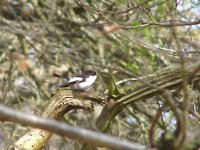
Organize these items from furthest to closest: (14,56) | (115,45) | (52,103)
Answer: (115,45) → (52,103) → (14,56)

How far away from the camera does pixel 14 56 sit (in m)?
2.78

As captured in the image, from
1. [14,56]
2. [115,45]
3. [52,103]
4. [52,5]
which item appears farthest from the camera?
[115,45]

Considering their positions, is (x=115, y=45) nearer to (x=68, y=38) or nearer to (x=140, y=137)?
(x=68, y=38)

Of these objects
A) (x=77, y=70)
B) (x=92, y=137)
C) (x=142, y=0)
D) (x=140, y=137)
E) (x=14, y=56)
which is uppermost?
(x=77, y=70)

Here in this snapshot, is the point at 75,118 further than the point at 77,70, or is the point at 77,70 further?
the point at 77,70

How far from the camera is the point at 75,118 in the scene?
782cm

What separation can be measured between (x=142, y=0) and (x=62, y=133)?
3.05 meters

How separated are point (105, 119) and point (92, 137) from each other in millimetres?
2003

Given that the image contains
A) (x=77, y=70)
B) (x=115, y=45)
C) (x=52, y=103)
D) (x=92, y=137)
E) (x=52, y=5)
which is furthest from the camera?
(x=77, y=70)

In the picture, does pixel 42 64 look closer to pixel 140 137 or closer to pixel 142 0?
pixel 140 137

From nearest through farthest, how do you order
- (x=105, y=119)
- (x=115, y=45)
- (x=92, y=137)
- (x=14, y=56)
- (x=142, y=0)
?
(x=92, y=137) → (x=14, y=56) → (x=105, y=119) → (x=142, y=0) → (x=115, y=45)

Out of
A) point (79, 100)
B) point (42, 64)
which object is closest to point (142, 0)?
point (79, 100)

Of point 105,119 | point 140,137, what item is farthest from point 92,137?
point 140,137

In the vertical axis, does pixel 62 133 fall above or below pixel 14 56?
below
